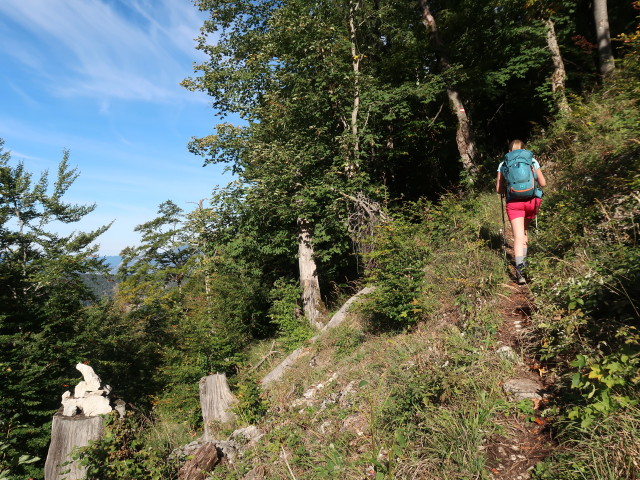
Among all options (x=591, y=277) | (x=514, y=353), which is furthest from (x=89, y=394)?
(x=591, y=277)

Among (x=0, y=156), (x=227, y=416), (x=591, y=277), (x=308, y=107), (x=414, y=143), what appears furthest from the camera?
(x=0, y=156)

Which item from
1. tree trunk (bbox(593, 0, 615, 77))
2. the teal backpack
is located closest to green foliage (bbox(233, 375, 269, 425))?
the teal backpack

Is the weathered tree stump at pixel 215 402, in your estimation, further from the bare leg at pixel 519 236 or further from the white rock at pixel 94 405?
the bare leg at pixel 519 236

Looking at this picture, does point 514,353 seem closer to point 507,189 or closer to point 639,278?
point 639,278

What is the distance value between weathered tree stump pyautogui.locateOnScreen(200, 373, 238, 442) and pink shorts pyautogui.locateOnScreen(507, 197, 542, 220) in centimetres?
536

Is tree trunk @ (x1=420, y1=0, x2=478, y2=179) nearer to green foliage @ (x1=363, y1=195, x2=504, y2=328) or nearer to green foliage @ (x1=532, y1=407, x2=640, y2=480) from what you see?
green foliage @ (x1=363, y1=195, x2=504, y2=328)

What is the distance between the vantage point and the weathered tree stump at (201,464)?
369cm

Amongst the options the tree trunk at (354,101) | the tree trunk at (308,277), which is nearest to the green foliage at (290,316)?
the tree trunk at (308,277)

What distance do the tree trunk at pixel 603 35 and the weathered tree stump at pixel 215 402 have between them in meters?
11.4

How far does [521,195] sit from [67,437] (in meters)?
5.98

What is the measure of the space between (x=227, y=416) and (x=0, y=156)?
80.5 ft

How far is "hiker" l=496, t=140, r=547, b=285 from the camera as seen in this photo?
4461 mm

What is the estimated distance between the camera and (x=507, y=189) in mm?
4641

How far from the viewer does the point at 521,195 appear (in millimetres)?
4500
